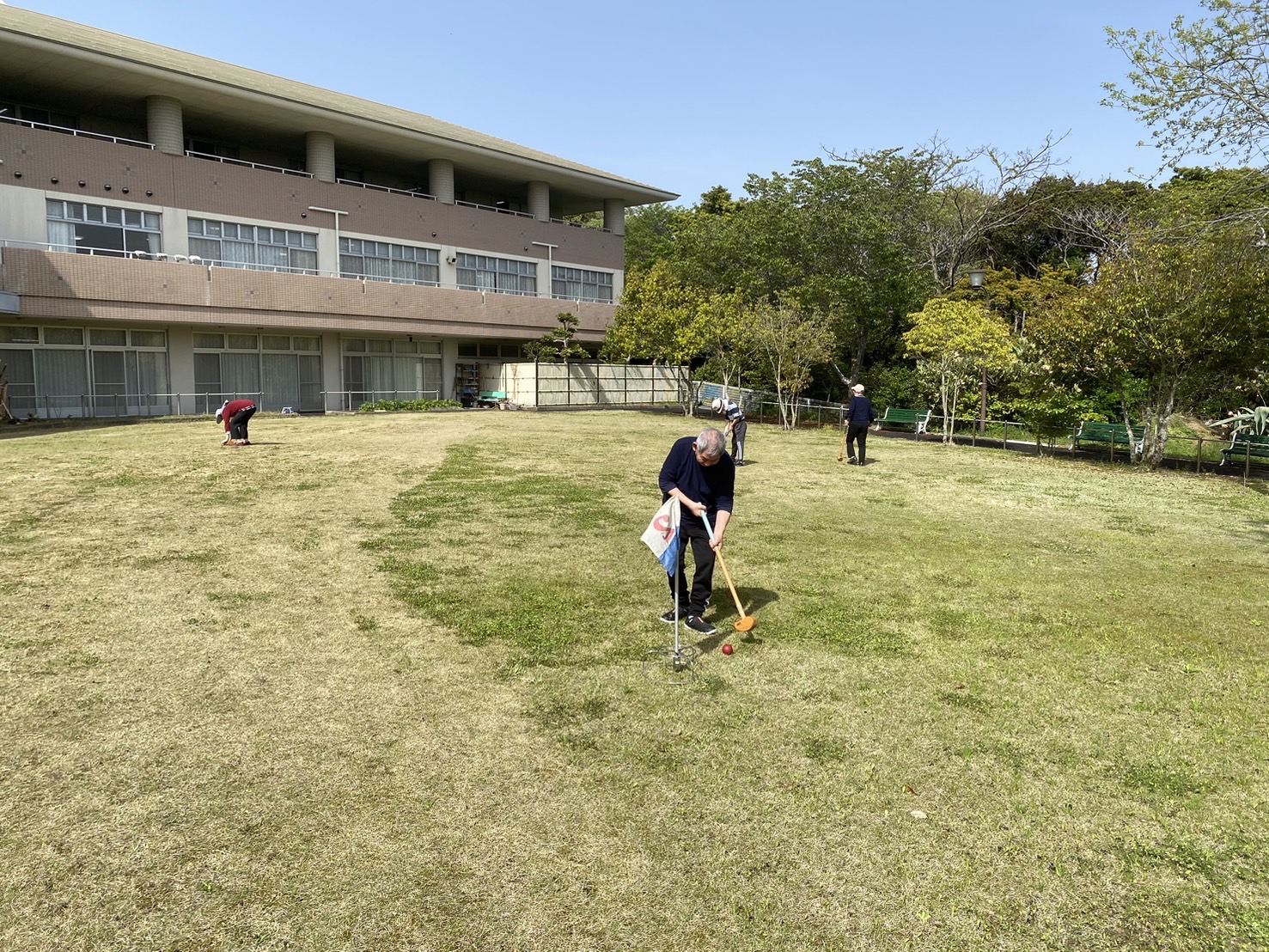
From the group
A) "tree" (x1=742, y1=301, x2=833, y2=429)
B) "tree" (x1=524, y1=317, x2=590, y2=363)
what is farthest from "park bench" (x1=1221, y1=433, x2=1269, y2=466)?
"tree" (x1=524, y1=317, x2=590, y2=363)

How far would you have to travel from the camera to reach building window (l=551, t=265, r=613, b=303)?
4059 cm

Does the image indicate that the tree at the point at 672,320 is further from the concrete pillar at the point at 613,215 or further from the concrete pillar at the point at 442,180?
the concrete pillar at the point at 613,215

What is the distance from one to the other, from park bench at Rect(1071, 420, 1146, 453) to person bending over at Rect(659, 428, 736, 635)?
63.2 ft

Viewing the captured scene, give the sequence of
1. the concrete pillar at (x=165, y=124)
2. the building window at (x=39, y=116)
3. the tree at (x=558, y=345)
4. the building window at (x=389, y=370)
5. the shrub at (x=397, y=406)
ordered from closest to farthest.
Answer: the building window at (x=39, y=116) < the concrete pillar at (x=165, y=124) < the shrub at (x=397, y=406) < the building window at (x=389, y=370) < the tree at (x=558, y=345)

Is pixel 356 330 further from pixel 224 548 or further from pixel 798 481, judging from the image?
pixel 224 548

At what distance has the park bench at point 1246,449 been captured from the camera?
19.1 meters

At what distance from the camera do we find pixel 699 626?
732 centimetres

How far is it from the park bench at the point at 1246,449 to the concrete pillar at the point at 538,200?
3006 cm

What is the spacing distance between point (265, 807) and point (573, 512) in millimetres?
8296

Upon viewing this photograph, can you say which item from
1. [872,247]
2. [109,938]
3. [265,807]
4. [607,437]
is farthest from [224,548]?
[872,247]

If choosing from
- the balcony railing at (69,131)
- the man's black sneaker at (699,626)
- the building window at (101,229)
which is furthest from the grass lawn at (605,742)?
the balcony railing at (69,131)

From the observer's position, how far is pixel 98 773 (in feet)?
15.3

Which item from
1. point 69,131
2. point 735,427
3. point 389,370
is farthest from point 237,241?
point 735,427

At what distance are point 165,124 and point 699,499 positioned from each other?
2949cm
